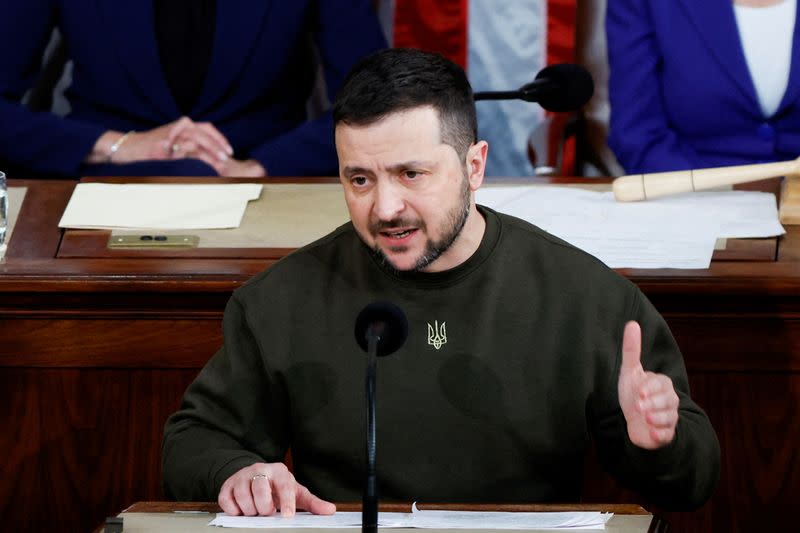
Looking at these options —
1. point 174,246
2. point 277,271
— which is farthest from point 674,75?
point 277,271

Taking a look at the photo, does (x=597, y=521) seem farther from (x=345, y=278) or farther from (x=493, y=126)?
(x=493, y=126)

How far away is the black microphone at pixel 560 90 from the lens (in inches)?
87.4

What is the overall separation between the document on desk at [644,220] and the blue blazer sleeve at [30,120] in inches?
48.6

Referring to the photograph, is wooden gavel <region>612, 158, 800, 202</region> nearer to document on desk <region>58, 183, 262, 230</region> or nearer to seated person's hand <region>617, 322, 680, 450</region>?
document on desk <region>58, 183, 262, 230</region>

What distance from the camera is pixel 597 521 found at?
4.75ft

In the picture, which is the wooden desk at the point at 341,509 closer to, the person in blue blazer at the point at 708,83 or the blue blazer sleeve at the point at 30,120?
the person in blue blazer at the point at 708,83

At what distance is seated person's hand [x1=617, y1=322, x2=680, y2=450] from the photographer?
1.52 meters

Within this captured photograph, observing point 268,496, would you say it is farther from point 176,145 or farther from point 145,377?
point 176,145

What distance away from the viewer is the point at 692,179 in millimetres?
2436

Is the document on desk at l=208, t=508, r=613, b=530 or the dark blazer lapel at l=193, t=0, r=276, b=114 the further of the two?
the dark blazer lapel at l=193, t=0, r=276, b=114

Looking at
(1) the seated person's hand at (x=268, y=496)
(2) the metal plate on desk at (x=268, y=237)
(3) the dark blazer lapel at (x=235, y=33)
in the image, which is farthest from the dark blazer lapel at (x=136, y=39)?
(1) the seated person's hand at (x=268, y=496)

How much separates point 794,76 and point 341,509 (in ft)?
6.42

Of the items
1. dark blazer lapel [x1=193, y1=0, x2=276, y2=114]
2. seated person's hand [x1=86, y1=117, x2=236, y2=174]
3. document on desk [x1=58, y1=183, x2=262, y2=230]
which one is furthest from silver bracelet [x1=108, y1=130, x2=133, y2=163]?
document on desk [x1=58, y1=183, x2=262, y2=230]

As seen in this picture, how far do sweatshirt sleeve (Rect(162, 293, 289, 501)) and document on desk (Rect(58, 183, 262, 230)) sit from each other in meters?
0.60
